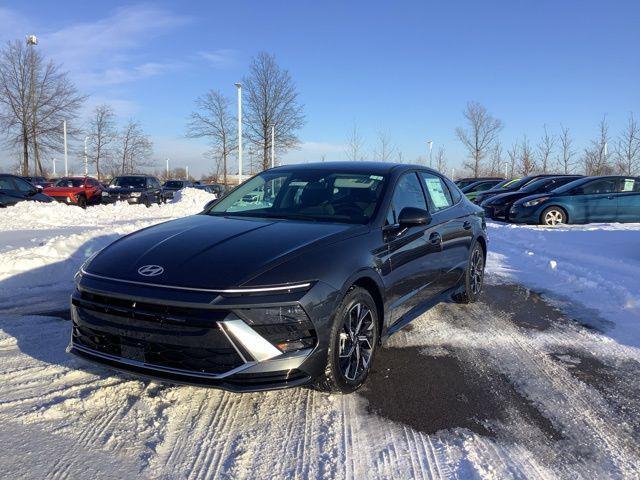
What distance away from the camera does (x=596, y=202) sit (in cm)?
1477

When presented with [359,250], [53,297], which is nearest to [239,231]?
[359,250]

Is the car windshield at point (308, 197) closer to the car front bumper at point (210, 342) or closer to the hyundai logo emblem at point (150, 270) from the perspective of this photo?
the car front bumper at point (210, 342)

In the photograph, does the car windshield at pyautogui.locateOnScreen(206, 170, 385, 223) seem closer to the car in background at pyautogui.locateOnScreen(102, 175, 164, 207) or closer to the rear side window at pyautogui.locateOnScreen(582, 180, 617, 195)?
the rear side window at pyautogui.locateOnScreen(582, 180, 617, 195)

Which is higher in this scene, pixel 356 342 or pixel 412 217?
pixel 412 217

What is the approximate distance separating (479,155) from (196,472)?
132ft

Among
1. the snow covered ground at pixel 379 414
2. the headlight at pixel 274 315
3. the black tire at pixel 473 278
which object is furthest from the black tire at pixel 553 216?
the headlight at pixel 274 315

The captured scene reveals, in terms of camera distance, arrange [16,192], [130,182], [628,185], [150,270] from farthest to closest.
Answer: [130,182], [16,192], [628,185], [150,270]

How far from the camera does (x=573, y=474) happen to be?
2.70 m

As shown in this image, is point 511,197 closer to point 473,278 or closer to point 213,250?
point 473,278

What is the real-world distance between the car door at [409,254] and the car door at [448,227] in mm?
141

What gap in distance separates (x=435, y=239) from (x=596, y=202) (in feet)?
39.8

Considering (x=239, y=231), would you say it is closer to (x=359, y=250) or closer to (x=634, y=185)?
(x=359, y=250)

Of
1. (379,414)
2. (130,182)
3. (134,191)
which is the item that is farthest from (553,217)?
(130,182)

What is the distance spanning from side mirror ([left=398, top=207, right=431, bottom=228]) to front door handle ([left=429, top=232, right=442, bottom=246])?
59cm
